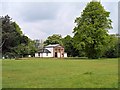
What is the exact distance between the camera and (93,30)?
55.0 metres

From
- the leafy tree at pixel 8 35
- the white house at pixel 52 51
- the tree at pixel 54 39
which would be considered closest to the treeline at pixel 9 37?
the leafy tree at pixel 8 35

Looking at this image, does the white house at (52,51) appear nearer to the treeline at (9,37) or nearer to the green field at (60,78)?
the treeline at (9,37)

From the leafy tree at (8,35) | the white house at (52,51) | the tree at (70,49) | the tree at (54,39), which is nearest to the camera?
the leafy tree at (8,35)

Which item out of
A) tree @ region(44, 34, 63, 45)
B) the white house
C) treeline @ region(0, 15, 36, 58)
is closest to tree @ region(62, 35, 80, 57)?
the white house

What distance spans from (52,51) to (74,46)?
37.5 m

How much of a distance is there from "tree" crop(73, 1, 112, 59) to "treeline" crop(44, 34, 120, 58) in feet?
5.55

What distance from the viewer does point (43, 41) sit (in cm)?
11025

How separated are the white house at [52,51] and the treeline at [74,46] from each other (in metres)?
2.05

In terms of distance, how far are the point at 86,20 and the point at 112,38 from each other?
6.36 m

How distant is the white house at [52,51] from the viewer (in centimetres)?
9169

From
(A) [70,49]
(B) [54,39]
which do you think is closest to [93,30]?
(A) [70,49]

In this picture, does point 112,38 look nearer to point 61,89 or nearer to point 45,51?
point 45,51

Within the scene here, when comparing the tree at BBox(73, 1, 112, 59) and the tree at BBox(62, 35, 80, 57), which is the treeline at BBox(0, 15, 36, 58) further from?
the tree at BBox(62, 35, 80, 57)

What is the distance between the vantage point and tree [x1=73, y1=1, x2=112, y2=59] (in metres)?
54.5
